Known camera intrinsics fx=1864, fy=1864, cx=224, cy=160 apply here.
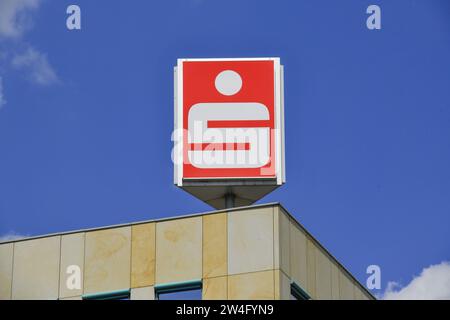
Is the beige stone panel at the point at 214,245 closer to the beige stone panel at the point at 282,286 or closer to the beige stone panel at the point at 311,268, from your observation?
the beige stone panel at the point at 282,286

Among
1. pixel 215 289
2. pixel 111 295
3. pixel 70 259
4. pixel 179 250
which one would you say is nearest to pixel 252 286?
pixel 215 289

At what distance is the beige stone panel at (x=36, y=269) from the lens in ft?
226

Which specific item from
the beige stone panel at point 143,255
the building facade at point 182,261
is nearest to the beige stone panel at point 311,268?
the building facade at point 182,261

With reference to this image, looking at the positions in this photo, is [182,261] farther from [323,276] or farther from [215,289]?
[323,276]

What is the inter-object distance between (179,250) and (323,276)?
19.1ft

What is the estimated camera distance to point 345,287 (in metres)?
71.5

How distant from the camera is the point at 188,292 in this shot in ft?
218

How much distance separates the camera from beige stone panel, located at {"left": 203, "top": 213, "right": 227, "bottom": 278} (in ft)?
217

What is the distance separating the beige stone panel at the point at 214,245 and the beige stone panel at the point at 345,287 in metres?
6.71

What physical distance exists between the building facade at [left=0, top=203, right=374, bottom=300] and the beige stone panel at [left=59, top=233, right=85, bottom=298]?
37 millimetres
